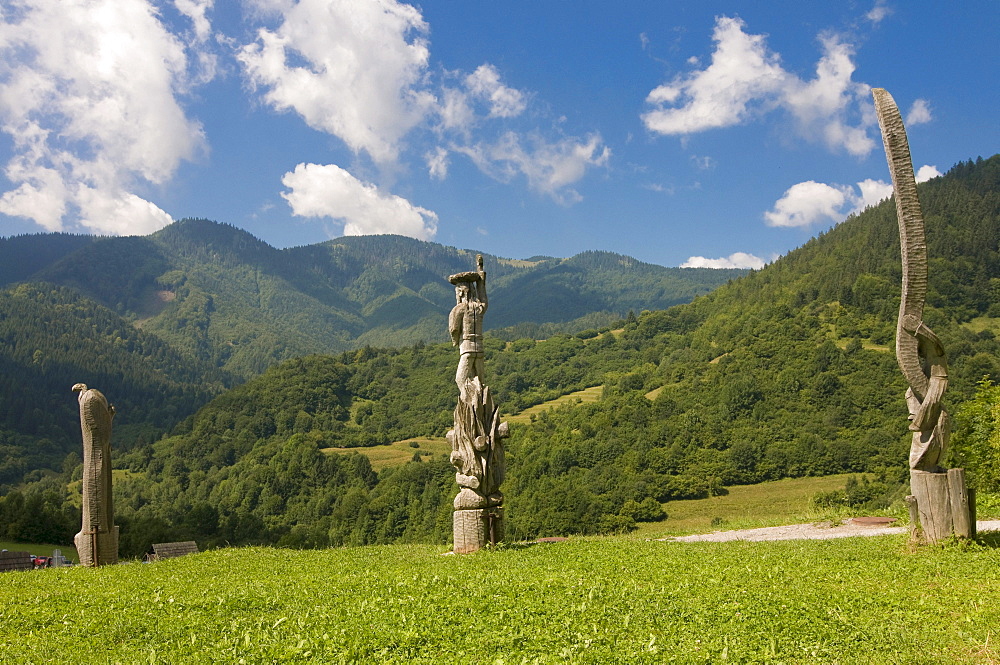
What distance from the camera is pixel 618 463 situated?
63594 mm

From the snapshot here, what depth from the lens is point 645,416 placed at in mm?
72375

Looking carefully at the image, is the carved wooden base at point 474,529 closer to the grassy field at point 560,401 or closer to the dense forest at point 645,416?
the dense forest at point 645,416

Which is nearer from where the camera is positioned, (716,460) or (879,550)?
(879,550)

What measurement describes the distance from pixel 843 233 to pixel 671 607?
335 feet

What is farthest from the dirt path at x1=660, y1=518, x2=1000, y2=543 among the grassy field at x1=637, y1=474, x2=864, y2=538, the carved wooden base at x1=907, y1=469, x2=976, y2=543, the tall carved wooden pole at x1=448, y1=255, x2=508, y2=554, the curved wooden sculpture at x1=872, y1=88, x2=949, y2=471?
the grassy field at x1=637, y1=474, x2=864, y2=538

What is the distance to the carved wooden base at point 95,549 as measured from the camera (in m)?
14.6

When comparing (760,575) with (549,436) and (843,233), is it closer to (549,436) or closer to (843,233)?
(549,436)

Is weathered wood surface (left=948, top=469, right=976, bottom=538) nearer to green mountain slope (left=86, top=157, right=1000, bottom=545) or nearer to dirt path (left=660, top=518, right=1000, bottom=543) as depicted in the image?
dirt path (left=660, top=518, right=1000, bottom=543)

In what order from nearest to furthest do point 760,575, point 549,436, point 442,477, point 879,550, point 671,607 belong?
point 671,607 < point 760,575 < point 879,550 < point 442,477 < point 549,436

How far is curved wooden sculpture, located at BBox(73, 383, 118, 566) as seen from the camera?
14711mm

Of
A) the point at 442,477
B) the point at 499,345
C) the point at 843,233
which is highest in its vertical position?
the point at 843,233

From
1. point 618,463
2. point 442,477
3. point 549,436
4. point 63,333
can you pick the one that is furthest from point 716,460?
point 63,333

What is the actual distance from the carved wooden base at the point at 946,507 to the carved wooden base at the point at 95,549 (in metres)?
15.3

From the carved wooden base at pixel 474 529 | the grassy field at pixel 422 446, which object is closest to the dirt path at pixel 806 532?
the carved wooden base at pixel 474 529
